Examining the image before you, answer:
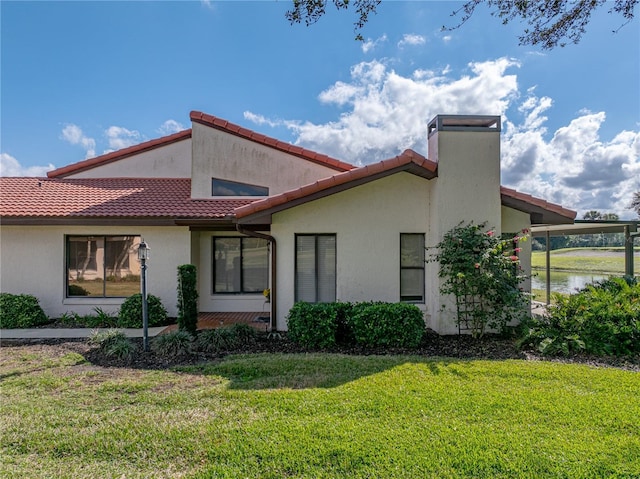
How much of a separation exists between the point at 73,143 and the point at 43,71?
369 cm

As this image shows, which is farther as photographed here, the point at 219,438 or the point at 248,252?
the point at 248,252

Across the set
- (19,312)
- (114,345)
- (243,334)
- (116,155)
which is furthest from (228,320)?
(116,155)

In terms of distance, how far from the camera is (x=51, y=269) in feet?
34.2

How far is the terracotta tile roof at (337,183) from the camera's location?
8203 millimetres

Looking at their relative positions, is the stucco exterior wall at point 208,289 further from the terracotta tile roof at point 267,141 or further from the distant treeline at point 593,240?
the distant treeline at point 593,240

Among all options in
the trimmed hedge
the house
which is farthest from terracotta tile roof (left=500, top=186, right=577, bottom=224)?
the trimmed hedge

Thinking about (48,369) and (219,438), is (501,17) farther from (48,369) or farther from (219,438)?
(48,369)

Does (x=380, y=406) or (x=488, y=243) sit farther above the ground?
(x=488, y=243)

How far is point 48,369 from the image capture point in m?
6.21

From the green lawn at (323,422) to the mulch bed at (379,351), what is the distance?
0.55 m

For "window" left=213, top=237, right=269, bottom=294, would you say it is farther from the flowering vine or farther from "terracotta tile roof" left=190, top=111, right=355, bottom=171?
the flowering vine

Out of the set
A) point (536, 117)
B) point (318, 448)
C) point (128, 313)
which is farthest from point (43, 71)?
point (536, 117)

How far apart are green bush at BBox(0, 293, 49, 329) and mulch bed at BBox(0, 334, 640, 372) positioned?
162cm

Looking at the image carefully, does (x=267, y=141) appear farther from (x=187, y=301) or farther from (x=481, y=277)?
(x=481, y=277)
